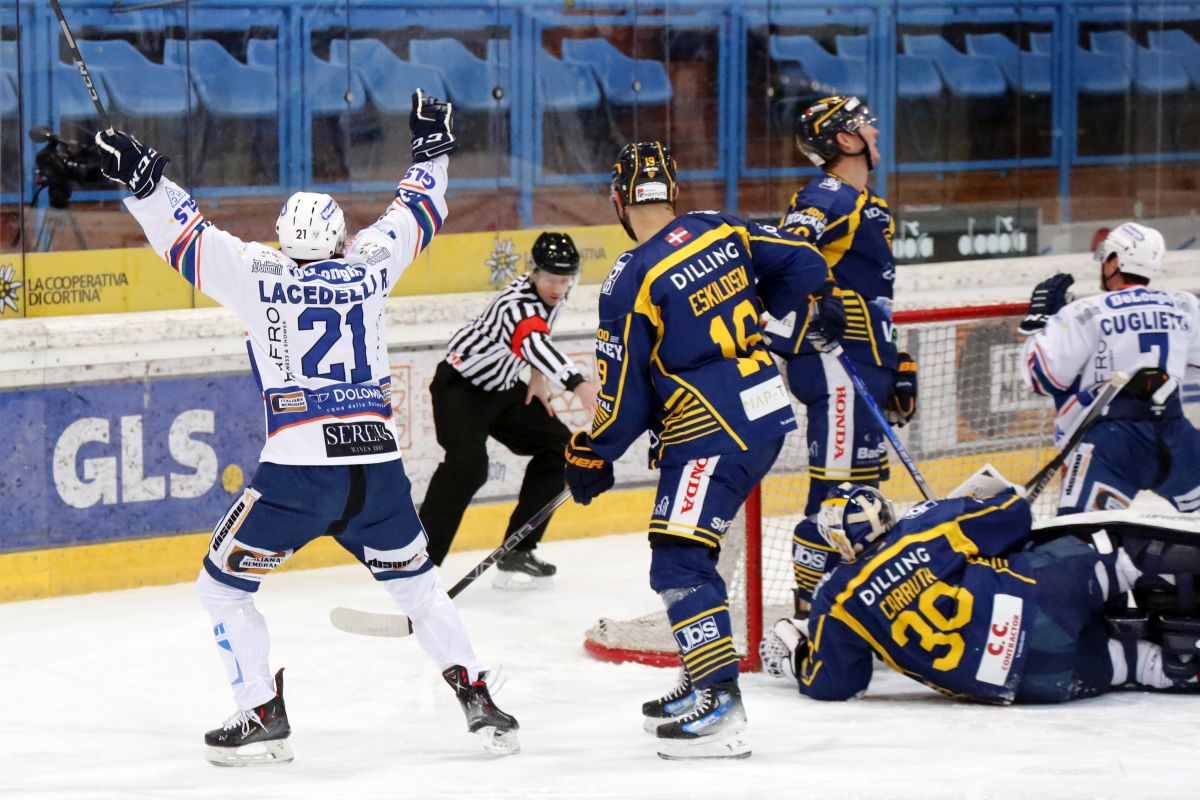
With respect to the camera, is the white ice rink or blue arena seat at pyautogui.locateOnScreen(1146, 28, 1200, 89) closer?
the white ice rink

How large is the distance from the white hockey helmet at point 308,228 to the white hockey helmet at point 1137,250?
2.32 m

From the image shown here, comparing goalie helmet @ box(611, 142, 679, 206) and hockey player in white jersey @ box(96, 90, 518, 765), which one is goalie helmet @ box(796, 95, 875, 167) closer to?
goalie helmet @ box(611, 142, 679, 206)

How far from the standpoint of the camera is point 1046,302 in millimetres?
5156

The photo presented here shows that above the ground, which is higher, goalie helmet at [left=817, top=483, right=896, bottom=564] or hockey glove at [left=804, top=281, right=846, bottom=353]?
hockey glove at [left=804, top=281, right=846, bottom=353]

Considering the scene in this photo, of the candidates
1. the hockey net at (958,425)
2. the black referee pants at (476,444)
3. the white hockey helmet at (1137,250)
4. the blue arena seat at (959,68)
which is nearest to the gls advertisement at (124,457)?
the black referee pants at (476,444)

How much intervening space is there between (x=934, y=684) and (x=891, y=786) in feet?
2.21

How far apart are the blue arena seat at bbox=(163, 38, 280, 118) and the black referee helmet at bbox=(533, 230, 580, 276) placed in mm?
1484

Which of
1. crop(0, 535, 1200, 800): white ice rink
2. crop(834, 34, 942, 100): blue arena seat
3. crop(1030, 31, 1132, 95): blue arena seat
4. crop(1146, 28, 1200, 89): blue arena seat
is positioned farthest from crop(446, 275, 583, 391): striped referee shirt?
crop(1146, 28, 1200, 89): blue arena seat

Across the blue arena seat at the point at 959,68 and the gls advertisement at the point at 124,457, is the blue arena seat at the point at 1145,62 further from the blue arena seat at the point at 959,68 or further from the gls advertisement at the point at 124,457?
the gls advertisement at the point at 124,457

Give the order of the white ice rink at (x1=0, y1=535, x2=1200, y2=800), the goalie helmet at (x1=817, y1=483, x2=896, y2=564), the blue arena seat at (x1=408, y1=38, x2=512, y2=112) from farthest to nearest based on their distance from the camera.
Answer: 1. the blue arena seat at (x1=408, y1=38, x2=512, y2=112)
2. the goalie helmet at (x1=817, y1=483, x2=896, y2=564)
3. the white ice rink at (x1=0, y1=535, x2=1200, y2=800)

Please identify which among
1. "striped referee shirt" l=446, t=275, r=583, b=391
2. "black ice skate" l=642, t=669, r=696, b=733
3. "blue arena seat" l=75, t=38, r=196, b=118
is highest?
"blue arena seat" l=75, t=38, r=196, b=118

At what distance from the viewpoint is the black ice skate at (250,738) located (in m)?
3.87

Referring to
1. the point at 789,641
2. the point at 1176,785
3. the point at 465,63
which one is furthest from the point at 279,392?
the point at 465,63

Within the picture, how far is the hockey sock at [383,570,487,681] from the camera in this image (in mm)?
3922
